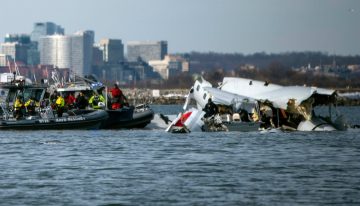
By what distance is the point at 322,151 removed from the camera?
4469cm

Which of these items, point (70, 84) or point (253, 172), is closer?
point (253, 172)

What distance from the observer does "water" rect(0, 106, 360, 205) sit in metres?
29.8

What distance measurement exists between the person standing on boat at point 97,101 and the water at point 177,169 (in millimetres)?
3601

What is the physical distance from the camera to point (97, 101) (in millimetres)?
58000

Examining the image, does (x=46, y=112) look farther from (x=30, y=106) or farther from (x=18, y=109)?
(x=18, y=109)

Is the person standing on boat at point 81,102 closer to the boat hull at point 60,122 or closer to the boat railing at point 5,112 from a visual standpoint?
the boat hull at point 60,122

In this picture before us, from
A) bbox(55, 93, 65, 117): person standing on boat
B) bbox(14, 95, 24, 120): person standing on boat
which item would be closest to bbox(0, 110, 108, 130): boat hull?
bbox(14, 95, 24, 120): person standing on boat

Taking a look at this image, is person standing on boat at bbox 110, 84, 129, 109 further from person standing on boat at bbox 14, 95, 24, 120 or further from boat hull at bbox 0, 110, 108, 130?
person standing on boat at bbox 14, 95, 24, 120

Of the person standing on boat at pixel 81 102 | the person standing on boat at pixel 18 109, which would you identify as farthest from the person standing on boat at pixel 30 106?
the person standing on boat at pixel 81 102

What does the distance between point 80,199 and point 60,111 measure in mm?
26445

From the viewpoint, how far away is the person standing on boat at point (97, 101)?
5756cm

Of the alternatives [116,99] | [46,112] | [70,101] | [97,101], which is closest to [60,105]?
[46,112]

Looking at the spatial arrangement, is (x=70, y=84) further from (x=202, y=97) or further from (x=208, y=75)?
(x=208, y=75)

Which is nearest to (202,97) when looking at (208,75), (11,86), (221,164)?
(11,86)
